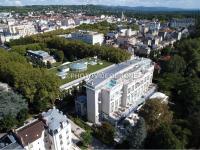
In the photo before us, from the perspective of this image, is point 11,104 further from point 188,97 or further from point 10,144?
point 188,97

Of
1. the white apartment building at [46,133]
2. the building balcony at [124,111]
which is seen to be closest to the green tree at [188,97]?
the building balcony at [124,111]

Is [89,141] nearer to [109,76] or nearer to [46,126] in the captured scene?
[46,126]

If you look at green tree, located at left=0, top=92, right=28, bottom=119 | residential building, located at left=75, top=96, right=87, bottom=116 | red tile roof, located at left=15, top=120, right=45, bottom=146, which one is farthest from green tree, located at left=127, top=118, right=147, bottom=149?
green tree, located at left=0, top=92, right=28, bottom=119

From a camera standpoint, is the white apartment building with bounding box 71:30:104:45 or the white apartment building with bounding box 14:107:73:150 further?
the white apartment building with bounding box 71:30:104:45

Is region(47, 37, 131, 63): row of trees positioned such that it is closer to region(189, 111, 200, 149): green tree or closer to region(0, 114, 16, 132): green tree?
region(189, 111, 200, 149): green tree

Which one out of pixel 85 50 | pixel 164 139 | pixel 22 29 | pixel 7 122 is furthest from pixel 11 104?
pixel 22 29

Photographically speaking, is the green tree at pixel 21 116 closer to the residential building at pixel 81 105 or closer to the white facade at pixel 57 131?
the white facade at pixel 57 131
